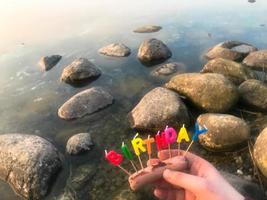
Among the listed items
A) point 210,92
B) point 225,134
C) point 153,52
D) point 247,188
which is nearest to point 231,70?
point 210,92

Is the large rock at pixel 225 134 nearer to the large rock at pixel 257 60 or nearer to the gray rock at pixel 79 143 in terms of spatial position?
Answer: the gray rock at pixel 79 143

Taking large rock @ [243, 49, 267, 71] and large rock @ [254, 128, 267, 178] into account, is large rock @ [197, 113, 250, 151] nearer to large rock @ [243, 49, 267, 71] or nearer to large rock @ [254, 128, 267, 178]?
large rock @ [254, 128, 267, 178]

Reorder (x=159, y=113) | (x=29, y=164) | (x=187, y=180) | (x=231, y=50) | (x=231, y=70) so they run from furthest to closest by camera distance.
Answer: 1. (x=231, y=50)
2. (x=231, y=70)
3. (x=159, y=113)
4. (x=29, y=164)
5. (x=187, y=180)

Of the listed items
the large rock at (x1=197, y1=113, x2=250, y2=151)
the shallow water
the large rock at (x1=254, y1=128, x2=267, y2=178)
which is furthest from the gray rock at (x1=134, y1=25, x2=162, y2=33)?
the large rock at (x1=254, y1=128, x2=267, y2=178)

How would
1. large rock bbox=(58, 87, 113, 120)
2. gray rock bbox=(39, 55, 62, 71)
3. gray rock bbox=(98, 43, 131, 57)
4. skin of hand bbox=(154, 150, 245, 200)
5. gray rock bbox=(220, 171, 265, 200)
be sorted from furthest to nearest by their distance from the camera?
gray rock bbox=(98, 43, 131, 57), gray rock bbox=(39, 55, 62, 71), large rock bbox=(58, 87, 113, 120), gray rock bbox=(220, 171, 265, 200), skin of hand bbox=(154, 150, 245, 200)

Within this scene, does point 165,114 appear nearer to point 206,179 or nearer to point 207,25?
point 206,179

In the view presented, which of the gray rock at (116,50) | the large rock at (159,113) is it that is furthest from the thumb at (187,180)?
the gray rock at (116,50)

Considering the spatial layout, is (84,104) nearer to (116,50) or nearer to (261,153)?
(116,50)
